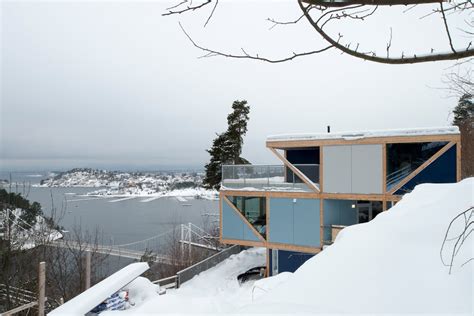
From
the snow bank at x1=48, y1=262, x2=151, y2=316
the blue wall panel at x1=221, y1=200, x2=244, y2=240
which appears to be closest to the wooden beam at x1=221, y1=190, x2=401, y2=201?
the blue wall panel at x1=221, y1=200, x2=244, y2=240

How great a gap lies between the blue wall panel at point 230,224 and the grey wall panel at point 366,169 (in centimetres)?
532

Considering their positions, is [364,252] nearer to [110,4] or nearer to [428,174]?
[110,4]

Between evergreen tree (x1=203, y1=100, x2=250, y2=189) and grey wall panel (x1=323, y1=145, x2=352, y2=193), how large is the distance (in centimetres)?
1173

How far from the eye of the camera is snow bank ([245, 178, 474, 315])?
1.71 m

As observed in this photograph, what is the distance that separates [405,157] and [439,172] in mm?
1608

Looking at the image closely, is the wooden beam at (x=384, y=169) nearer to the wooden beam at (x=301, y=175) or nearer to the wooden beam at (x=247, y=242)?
the wooden beam at (x=301, y=175)

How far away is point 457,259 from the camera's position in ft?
7.08

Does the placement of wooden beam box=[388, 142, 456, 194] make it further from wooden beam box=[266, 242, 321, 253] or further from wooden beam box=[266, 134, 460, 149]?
wooden beam box=[266, 242, 321, 253]

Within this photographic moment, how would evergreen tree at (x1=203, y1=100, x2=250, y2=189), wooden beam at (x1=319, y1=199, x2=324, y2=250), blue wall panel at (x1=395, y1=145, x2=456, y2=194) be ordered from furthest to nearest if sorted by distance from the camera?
evergreen tree at (x1=203, y1=100, x2=250, y2=189) → wooden beam at (x1=319, y1=199, x2=324, y2=250) → blue wall panel at (x1=395, y1=145, x2=456, y2=194)

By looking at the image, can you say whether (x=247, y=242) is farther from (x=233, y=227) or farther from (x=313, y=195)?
(x=313, y=195)

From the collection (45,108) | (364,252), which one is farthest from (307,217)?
(45,108)

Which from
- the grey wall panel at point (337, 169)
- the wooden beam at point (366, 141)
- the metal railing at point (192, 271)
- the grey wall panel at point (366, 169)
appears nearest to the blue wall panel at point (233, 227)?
the metal railing at point (192, 271)

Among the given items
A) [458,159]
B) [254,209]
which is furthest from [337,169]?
[458,159]

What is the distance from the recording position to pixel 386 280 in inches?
79.5
